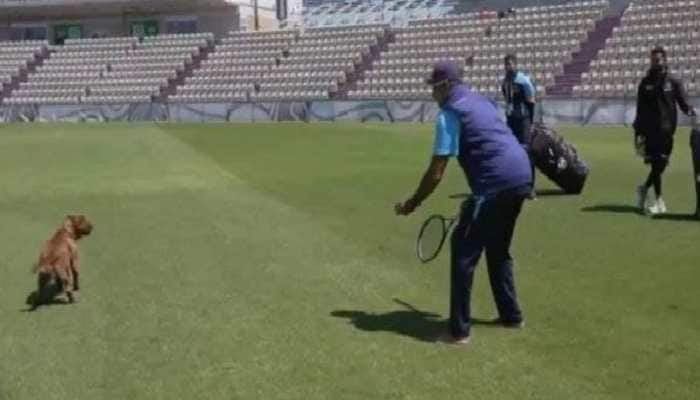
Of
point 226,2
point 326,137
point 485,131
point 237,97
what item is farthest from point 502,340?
point 226,2

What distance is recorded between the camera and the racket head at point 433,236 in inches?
284

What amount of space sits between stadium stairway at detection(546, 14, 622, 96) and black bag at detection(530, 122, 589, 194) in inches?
785

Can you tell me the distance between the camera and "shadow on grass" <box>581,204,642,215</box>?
40.0ft

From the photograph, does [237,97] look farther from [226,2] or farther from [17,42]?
[17,42]

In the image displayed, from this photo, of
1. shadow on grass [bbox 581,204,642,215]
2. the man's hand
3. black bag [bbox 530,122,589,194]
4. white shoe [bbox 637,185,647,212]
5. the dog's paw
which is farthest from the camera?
black bag [bbox 530,122,589,194]

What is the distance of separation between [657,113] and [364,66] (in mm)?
31292

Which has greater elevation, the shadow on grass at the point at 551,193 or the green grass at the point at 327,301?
the green grass at the point at 327,301

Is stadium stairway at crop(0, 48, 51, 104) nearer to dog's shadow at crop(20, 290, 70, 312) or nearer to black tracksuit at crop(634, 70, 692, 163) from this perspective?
black tracksuit at crop(634, 70, 692, 163)

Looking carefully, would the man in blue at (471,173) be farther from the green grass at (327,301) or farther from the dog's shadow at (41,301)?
the dog's shadow at (41,301)

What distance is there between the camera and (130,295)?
327 inches

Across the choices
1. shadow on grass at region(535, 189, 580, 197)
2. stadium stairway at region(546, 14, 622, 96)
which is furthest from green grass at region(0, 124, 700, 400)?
stadium stairway at region(546, 14, 622, 96)

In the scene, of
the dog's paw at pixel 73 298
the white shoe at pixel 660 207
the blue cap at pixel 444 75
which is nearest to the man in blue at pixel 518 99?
the white shoe at pixel 660 207

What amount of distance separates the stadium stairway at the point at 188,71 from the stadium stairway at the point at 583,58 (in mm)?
17704

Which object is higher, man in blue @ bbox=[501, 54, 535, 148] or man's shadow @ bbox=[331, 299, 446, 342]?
man in blue @ bbox=[501, 54, 535, 148]
